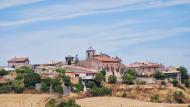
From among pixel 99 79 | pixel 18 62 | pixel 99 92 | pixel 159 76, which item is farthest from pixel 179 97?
pixel 18 62

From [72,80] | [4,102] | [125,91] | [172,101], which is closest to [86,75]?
[72,80]

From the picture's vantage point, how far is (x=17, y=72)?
80875 mm

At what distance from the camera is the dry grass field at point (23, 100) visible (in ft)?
196

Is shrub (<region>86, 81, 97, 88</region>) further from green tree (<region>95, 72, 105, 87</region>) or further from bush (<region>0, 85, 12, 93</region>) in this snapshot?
bush (<region>0, 85, 12, 93</region>)

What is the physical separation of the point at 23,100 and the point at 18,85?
23.8 ft

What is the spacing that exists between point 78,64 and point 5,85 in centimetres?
3100

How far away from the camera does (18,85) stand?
70562 mm

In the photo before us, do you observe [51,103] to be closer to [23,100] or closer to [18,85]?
[23,100]

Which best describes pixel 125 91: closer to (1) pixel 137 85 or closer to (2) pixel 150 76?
(1) pixel 137 85

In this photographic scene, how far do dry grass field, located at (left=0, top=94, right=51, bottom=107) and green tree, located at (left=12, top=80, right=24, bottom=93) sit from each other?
211 cm

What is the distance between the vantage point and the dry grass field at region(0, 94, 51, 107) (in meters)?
59.9

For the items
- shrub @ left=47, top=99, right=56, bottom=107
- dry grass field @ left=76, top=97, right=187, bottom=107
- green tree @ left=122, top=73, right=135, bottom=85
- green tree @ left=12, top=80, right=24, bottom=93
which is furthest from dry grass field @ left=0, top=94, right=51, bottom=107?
green tree @ left=122, top=73, right=135, bottom=85

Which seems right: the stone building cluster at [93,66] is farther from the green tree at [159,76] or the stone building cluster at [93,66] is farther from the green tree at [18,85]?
the green tree at [18,85]

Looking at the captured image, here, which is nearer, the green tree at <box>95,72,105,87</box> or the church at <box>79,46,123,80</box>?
the green tree at <box>95,72,105,87</box>
